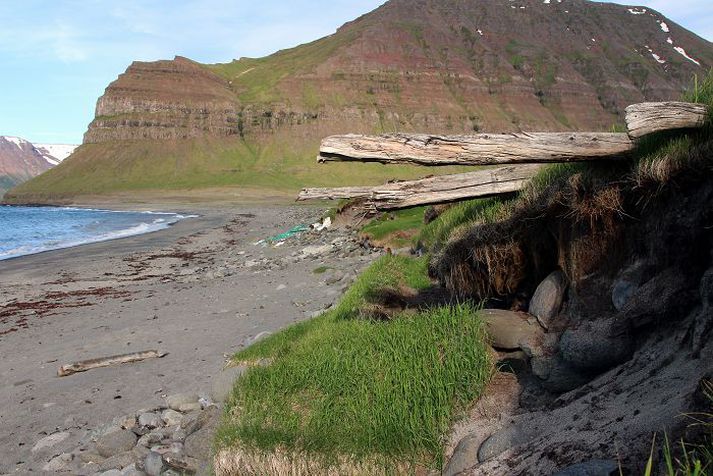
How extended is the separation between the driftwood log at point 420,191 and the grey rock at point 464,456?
2.38 m

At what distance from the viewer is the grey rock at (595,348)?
5016mm

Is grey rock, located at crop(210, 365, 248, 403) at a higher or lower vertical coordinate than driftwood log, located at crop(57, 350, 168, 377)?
higher

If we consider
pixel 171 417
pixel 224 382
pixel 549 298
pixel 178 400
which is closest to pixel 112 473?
pixel 171 417

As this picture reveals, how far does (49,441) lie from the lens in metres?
7.76

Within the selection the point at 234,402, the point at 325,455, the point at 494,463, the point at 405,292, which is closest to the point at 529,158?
the point at 494,463

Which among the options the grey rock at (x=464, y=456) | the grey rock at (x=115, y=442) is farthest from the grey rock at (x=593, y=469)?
the grey rock at (x=115, y=442)

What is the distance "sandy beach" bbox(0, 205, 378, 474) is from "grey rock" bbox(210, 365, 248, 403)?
0.28 meters

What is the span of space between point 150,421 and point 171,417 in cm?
29

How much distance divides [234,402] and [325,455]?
180cm

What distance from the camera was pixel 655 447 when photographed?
3.34 metres

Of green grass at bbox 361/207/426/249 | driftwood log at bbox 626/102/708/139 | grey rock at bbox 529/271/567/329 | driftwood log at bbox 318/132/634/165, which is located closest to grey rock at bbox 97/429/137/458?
driftwood log at bbox 318/132/634/165

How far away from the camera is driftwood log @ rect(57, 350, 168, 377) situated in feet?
36.3

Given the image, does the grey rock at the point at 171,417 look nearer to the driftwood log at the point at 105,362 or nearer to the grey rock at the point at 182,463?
the grey rock at the point at 182,463

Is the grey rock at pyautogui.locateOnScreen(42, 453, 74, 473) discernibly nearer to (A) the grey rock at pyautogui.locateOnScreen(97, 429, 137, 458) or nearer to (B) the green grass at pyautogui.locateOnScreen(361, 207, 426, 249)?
(A) the grey rock at pyautogui.locateOnScreen(97, 429, 137, 458)
